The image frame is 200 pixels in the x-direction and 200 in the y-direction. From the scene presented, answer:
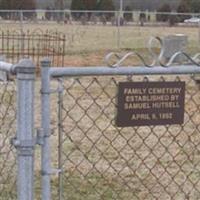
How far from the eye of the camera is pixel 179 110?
11.4ft

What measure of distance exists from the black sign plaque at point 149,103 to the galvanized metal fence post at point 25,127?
0.48 meters

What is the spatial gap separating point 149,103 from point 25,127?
655 millimetres

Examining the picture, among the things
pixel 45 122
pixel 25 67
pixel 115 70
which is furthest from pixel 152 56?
pixel 25 67

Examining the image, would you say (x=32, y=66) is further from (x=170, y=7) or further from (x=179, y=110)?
(x=170, y=7)

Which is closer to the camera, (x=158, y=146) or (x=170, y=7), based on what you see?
(x=158, y=146)

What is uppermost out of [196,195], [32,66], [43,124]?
[32,66]

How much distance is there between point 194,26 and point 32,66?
179 ft

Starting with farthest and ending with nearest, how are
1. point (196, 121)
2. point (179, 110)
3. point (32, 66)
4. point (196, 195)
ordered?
point (196, 121)
point (196, 195)
point (179, 110)
point (32, 66)

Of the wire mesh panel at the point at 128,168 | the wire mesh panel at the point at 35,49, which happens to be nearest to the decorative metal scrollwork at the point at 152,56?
the wire mesh panel at the point at 128,168

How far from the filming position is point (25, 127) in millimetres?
3025

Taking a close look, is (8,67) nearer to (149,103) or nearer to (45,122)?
(45,122)

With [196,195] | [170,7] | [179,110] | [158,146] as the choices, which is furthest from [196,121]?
[170,7]

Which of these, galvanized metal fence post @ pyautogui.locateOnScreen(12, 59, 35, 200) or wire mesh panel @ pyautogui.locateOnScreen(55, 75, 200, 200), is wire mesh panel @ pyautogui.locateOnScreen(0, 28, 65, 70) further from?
galvanized metal fence post @ pyautogui.locateOnScreen(12, 59, 35, 200)

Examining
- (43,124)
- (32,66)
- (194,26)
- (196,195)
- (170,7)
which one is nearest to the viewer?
(32,66)
